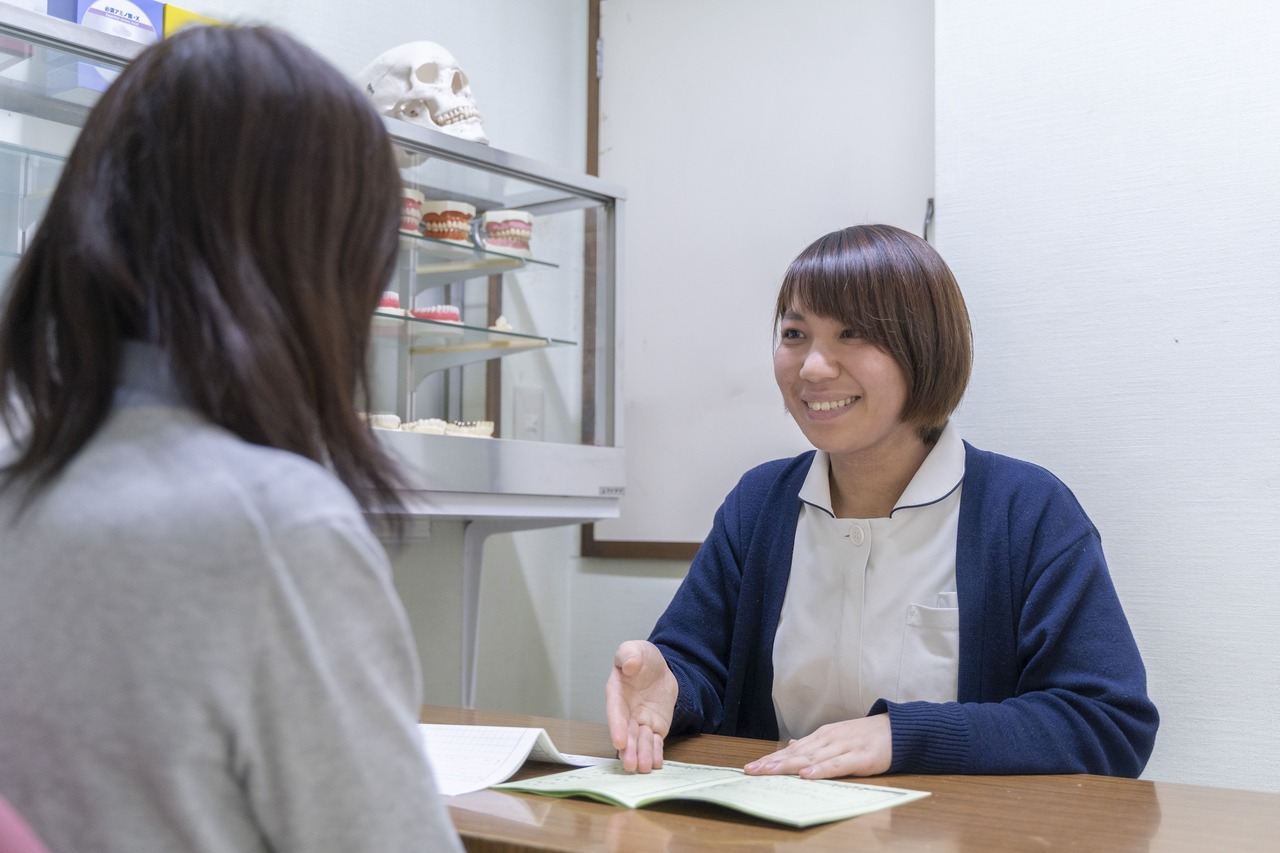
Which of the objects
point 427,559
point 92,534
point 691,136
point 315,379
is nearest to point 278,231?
point 315,379

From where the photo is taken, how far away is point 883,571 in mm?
1619

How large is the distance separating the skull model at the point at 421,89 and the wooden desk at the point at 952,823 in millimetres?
1286

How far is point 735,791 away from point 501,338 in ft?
4.40

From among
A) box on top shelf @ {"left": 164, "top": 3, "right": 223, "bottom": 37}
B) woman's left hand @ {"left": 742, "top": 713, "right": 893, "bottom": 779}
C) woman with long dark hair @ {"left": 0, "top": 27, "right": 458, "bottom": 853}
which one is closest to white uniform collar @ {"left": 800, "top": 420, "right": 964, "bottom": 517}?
woman's left hand @ {"left": 742, "top": 713, "right": 893, "bottom": 779}

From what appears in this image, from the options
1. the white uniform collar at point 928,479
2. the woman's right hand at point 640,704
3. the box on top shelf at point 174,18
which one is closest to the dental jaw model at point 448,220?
the box on top shelf at point 174,18

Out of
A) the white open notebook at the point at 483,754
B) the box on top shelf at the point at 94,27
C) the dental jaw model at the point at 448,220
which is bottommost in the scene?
the white open notebook at the point at 483,754

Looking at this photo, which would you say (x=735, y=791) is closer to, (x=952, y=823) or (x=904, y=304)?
(x=952, y=823)

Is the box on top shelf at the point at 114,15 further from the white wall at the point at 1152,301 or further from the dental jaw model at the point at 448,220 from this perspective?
the white wall at the point at 1152,301

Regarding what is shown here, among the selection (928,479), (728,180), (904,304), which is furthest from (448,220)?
(928,479)

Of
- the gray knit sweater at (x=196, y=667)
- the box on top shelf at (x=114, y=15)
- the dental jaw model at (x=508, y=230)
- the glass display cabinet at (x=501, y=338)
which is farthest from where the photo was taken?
the dental jaw model at (x=508, y=230)

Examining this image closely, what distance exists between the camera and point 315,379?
66 centimetres

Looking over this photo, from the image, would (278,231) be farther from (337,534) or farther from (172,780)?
(172,780)

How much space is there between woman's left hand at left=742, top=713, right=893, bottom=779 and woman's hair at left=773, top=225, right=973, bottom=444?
564 mm

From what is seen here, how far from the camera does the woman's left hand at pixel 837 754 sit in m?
1.21
